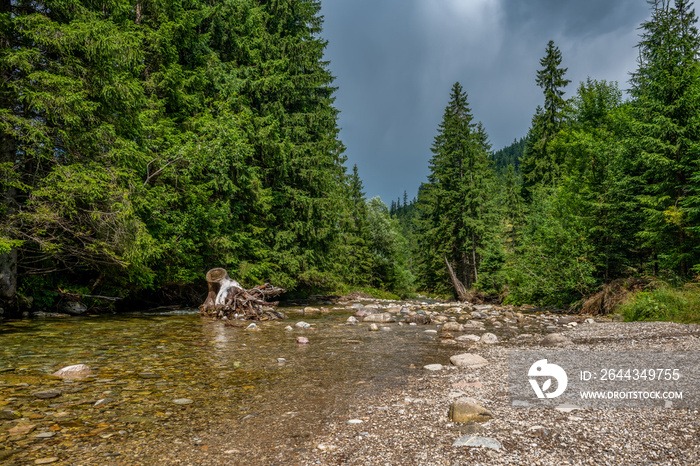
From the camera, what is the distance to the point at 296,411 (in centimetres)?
342

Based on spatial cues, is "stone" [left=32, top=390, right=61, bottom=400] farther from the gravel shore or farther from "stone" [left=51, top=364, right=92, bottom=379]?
the gravel shore

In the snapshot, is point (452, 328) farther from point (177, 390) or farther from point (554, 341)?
point (177, 390)

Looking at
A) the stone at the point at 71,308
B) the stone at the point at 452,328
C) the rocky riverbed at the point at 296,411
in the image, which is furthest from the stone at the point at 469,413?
the stone at the point at 71,308

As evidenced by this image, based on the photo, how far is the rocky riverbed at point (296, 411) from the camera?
2.44 m

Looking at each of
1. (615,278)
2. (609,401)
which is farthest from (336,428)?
(615,278)

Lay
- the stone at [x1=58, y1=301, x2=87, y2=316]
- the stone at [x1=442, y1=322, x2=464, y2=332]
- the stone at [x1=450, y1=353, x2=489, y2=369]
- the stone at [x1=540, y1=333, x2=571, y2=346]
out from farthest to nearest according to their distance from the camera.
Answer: the stone at [x1=58, y1=301, x2=87, y2=316] → the stone at [x1=442, y1=322, x2=464, y2=332] → the stone at [x1=540, y1=333, x2=571, y2=346] → the stone at [x1=450, y1=353, x2=489, y2=369]

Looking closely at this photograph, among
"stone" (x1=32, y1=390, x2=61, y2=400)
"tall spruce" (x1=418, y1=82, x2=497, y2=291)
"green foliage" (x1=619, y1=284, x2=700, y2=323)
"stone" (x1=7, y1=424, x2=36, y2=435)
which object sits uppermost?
"tall spruce" (x1=418, y1=82, x2=497, y2=291)

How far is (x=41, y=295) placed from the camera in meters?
9.43

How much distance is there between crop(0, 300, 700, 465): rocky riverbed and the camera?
2443mm

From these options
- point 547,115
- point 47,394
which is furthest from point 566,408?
point 547,115

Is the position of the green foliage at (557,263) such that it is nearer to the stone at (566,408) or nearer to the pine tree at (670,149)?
the pine tree at (670,149)

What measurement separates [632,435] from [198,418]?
3592mm

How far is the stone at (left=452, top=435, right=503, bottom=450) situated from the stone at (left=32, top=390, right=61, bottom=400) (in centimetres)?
396

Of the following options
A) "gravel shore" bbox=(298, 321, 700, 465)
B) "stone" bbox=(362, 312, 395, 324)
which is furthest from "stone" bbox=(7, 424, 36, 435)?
"stone" bbox=(362, 312, 395, 324)
